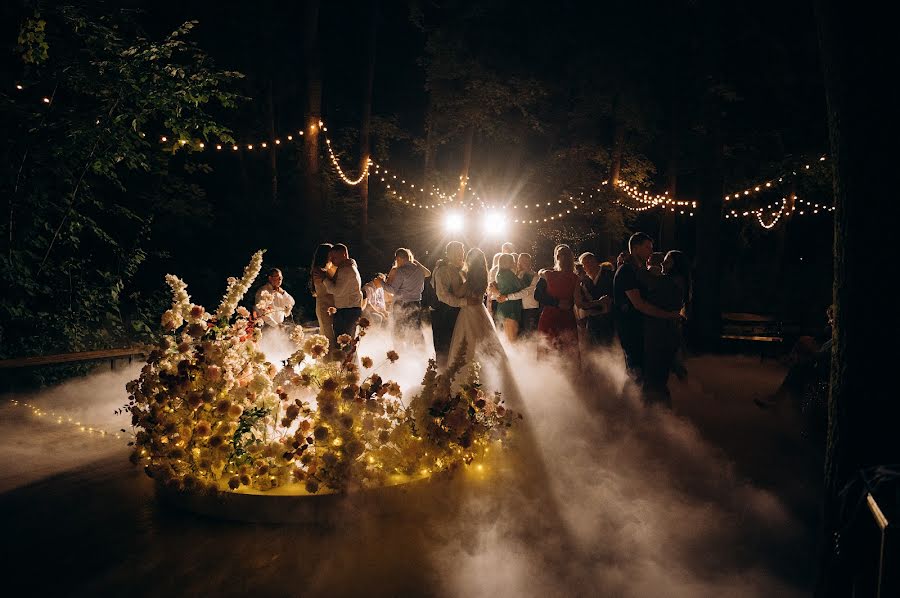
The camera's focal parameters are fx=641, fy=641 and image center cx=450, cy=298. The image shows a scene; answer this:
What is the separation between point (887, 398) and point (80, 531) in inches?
206

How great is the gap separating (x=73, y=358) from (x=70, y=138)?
10.8 feet

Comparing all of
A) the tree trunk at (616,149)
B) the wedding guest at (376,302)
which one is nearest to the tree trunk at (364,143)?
the tree trunk at (616,149)

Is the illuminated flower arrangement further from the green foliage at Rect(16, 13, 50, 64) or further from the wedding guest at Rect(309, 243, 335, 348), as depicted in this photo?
the green foliage at Rect(16, 13, 50, 64)

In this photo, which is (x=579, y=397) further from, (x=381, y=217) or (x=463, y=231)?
(x=381, y=217)

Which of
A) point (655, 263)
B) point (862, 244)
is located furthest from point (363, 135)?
point (862, 244)

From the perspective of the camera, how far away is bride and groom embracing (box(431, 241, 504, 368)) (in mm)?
8195

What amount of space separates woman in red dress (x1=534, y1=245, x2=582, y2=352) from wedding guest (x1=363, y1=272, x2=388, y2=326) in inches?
149

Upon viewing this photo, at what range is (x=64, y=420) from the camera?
310 inches

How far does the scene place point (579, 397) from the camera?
340 inches

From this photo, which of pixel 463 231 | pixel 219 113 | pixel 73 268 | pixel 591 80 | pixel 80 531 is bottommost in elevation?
pixel 80 531

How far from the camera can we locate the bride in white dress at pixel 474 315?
820 cm

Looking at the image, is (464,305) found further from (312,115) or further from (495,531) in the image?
(312,115)

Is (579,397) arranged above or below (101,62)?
below

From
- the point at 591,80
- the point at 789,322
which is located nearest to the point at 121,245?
the point at 789,322
